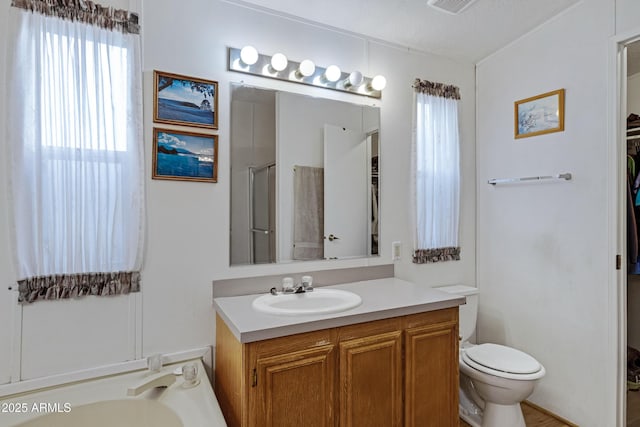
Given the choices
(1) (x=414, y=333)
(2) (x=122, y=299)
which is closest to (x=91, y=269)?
(2) (x=122, y=299)

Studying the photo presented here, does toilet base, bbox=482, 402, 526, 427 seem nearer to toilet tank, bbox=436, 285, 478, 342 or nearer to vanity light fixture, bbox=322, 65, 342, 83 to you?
toilet tank, bbox=436, 285, 478, 342

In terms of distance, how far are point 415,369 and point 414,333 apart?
6.8 inches

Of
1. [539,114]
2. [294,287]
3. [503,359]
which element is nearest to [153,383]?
[294,287]

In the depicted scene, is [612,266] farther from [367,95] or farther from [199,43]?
[199,43]

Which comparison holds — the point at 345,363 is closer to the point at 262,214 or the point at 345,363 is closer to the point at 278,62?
the point at 262,214

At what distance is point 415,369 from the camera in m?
1.62

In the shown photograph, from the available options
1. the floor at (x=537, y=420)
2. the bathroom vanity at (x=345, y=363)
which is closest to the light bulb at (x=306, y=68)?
the bathroom vanity at (x=345, y=363)

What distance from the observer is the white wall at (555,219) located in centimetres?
192

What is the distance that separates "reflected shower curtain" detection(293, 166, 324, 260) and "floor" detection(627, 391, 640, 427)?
2.19 metres

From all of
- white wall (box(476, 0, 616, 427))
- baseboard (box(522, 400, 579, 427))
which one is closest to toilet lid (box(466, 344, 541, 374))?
white wall (box(476, 0, 616, 427))

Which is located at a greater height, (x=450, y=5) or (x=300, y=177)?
(x=450, y=5)

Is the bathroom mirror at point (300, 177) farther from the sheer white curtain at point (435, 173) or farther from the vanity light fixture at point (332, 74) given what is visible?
the sheer white curtain at point (435, 173)

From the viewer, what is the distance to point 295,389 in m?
1.34

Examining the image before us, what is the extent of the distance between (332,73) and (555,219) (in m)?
1.66
